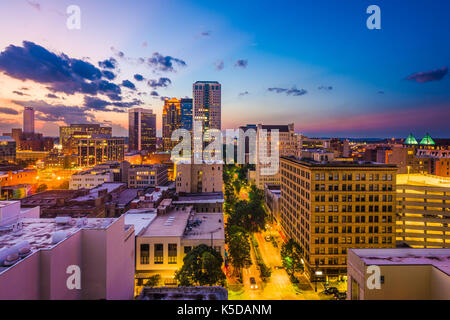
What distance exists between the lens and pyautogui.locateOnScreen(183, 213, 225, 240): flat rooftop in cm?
3512

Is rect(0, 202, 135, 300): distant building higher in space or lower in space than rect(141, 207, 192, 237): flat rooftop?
higher

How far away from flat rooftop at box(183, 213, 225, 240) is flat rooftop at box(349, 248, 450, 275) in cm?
2030

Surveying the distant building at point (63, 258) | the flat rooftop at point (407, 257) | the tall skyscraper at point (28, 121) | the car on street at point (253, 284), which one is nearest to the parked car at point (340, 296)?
the car on street at point (253, 284)

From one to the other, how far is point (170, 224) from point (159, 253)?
5787 millimetres

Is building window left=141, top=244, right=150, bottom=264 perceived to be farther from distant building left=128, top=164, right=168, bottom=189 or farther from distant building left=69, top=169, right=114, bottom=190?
distant building left=69, top=169, right=114, bottom=190

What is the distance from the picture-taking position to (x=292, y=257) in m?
36.2

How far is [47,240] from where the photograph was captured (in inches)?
690

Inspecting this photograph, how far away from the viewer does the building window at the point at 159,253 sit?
33.0 m

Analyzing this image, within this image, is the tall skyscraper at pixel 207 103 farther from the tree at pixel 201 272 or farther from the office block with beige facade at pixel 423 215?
the tree at pixel 201 272

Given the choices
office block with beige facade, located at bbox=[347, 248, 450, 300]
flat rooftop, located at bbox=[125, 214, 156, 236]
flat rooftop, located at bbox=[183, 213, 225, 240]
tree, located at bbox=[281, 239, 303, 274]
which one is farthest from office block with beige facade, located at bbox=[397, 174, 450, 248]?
flat rooftop, located at bbox=[125, 214, 156, 236]

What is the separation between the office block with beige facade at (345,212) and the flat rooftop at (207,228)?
1284 centimetres
